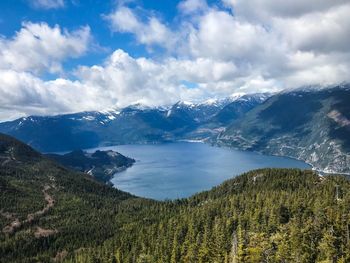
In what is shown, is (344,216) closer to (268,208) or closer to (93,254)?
(268,208)

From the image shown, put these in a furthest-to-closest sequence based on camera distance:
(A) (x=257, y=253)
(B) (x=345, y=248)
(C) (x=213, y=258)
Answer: (C) (x=213, y=258) → (B) (x=345, y=248) → (A) (x=257, y=253)

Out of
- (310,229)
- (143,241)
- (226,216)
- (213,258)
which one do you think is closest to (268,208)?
(226,216)

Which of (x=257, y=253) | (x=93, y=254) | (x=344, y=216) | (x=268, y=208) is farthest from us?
(x=93, y=254)

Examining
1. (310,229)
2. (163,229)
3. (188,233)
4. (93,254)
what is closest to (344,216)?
(310,229)

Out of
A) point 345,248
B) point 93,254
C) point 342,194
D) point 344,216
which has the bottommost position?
point 93,254

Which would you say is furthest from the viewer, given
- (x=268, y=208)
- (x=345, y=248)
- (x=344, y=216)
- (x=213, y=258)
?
(x=268, y=208)

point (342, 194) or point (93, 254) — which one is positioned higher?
point (342, 194)

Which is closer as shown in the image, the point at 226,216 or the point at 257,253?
the point at 257,253

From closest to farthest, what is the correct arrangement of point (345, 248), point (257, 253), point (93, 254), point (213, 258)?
point (257, 253), point (345, 248), point (213, 258), point (93, 254)

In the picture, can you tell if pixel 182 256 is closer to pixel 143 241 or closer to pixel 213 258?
pixel 213 258
